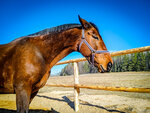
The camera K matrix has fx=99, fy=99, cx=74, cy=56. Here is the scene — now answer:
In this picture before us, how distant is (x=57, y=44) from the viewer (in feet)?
6.97

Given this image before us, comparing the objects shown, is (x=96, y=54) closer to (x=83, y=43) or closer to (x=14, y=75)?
(x=83, y=43)

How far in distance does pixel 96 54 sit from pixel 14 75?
1.54 meters

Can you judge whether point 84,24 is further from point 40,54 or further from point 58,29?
point 40,54

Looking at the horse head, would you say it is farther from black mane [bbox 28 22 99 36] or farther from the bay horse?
black mane [bbox 28 22 99 36]

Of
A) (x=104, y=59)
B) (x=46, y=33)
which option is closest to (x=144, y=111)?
(x=104, y=59)

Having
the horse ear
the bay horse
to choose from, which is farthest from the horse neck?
the horse ear

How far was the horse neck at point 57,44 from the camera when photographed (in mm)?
2022

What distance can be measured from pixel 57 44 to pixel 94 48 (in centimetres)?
79

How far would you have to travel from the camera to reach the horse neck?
6.63 feet

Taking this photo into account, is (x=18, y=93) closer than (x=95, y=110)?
Yes

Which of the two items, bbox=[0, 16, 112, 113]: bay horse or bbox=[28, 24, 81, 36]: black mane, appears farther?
bbox=[28, 24, 81, 36]: black mane

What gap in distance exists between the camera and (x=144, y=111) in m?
2.82

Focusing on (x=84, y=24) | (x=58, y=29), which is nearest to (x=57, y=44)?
(x=58, y=29)

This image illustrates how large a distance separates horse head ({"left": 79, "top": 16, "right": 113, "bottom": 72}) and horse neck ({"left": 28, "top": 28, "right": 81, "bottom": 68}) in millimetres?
157
